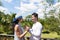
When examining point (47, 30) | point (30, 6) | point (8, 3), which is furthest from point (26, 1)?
point (47, 30)

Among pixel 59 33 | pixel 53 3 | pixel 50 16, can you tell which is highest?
pixel 53 3

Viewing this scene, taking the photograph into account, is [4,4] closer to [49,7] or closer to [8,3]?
[8,3]

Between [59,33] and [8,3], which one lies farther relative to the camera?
[8,3]

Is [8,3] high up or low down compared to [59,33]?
up

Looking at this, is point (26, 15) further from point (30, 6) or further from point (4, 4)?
point (4, 4)

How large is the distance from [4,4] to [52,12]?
127 centimetres

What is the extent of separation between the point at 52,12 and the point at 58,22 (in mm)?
287

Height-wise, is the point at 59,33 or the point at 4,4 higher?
the point at 4,4

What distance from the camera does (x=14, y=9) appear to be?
16.2 ft

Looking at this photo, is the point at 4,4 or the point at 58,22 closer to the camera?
the point at 58,22

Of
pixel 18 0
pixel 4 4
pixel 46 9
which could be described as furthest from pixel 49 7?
pixel 4 4

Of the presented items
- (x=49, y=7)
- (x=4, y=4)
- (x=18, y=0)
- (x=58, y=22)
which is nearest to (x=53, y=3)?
(x=49, y=7)

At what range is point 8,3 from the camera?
5.03m

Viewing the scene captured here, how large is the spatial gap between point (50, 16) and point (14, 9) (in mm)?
928
